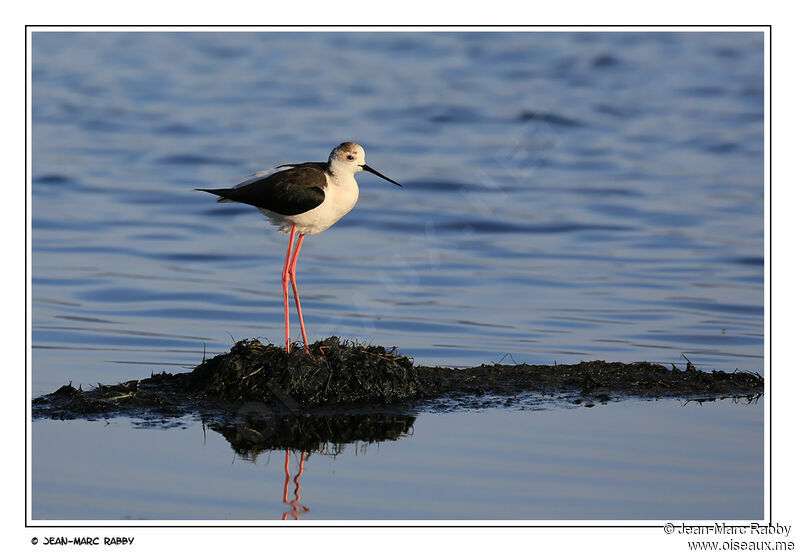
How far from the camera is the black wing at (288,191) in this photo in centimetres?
828

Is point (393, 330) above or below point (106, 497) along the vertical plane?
above

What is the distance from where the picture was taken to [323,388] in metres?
7.96

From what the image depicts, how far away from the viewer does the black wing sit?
8.28 meters

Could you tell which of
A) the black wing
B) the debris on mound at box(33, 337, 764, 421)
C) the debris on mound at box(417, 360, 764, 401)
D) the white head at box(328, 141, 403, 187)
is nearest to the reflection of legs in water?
the debris on mound at box(33, 337, 764, 421)

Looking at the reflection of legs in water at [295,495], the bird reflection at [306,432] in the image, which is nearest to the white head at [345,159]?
the bird reflection at [306,432]

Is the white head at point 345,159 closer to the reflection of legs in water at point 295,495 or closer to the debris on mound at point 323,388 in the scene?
the debris on mound at point 323,388

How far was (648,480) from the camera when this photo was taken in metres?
6.86

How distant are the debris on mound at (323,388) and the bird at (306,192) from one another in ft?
1.10

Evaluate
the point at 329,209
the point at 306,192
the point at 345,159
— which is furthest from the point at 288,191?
the point at 345,159

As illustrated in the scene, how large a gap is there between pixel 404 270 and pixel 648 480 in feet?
23.9

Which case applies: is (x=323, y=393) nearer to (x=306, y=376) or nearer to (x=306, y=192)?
(x=306, y=376)

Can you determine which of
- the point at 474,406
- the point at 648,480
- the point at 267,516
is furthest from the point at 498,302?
the point at 267,516
